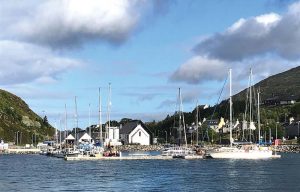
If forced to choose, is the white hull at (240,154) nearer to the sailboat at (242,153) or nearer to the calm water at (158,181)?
the sailboat at (242,153)

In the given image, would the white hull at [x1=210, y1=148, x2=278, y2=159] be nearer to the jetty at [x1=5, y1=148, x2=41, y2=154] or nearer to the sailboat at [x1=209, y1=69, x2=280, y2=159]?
the sailboat at [x1=209, y1=69, x2=280, y2=159]

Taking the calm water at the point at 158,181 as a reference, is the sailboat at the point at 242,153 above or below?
above

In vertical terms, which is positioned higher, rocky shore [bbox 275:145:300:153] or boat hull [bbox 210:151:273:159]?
boat hull [bbox 210:151:273:159]

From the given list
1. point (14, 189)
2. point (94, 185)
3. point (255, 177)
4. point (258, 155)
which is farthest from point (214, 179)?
point (258, 155)

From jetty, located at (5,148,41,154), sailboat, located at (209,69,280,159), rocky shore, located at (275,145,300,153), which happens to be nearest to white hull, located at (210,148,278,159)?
sailboat, located at (209,69,280,159)

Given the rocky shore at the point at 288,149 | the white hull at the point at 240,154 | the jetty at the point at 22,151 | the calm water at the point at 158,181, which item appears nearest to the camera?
the calm water at the point at 158,181

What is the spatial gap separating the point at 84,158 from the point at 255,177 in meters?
50.0

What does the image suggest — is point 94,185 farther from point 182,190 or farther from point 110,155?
point 110,155

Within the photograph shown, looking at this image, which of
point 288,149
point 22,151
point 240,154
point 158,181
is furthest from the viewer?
point 22,151

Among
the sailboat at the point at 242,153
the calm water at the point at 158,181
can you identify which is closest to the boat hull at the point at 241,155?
the sailboat at the point at 242,153

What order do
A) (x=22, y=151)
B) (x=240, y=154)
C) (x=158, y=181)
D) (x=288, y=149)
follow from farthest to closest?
(x=22, y=151) < (x=288, y=149) < (x=240, y=154) < (x=158, y=181)

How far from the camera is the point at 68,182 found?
211ft

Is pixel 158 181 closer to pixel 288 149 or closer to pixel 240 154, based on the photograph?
pixel 240 154

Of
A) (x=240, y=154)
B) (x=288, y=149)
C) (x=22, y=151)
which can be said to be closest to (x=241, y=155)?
(x=240, y=154)
